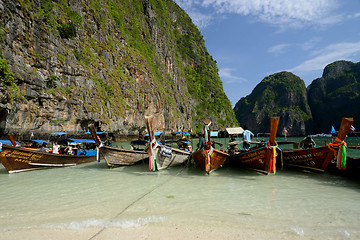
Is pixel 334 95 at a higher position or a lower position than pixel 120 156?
higher

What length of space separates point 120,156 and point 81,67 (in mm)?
24478

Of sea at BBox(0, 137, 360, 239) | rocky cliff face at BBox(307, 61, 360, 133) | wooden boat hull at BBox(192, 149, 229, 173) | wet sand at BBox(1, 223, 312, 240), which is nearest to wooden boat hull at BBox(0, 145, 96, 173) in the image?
sea at BBox(0, 137, 360, 239)

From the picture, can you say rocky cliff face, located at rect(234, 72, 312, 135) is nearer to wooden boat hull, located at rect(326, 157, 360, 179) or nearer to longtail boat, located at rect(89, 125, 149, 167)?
wooden boat hull, located at rect(326, 157, 360, 179)

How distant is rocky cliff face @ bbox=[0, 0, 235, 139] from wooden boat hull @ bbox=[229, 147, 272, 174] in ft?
73.9

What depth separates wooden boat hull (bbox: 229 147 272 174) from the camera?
8180 millimetres

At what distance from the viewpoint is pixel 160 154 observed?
9.47 metres

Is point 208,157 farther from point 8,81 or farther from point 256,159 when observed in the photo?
point 8,81

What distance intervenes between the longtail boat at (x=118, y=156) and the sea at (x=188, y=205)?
224 cm

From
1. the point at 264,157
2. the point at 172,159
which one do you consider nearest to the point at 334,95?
the point at 264,157

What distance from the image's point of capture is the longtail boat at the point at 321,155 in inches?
271

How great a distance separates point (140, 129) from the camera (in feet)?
145

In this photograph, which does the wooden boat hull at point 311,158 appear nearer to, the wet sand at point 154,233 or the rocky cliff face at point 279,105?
the wet sand at point 154,233

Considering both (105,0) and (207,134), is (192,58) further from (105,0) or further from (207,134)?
(207,134)

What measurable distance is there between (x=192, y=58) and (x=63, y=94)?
73586 mm
